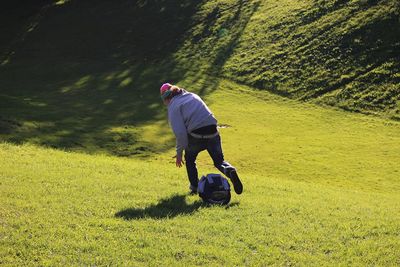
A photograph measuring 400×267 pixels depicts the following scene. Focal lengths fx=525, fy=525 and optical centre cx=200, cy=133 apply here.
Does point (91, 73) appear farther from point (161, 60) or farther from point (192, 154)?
point (192, 154)

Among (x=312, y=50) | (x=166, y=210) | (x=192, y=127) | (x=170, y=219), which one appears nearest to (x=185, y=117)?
(x=192, y=127)

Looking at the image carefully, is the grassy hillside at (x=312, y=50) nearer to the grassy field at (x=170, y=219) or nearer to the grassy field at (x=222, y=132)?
the grassy field at (x=222, y=132)

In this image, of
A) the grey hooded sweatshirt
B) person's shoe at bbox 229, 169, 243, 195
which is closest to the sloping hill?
the grey hooded sweatshirt

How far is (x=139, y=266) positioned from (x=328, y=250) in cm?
277

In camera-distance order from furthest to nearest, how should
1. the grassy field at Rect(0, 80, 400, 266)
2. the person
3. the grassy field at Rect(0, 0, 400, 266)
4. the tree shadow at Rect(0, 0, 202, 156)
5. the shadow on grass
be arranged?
1. the tree shadow at Rect(0, 0, 202, 156)
2. the person
3. the shadow on grass
4. the grassy field at Rect(0, 0, 400, 266)
5. the grassy field at Rect(0, 80, 400, 266)

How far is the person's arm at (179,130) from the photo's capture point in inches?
387

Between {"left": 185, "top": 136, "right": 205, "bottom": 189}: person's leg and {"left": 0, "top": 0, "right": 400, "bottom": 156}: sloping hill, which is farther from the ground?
{"left": 185, "top": 136, "right": 205, "bottom": 189}: person's leg

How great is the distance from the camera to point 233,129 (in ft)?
80.8

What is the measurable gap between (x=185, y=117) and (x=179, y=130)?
0.31m

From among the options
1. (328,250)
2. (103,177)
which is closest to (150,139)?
(103,177)

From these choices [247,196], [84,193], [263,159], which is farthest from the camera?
[263,159]

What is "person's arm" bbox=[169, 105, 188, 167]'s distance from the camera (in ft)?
32.2

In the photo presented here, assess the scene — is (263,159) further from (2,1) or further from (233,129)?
(2,1)

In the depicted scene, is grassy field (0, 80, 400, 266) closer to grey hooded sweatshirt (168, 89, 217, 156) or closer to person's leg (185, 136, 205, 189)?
person's leg (185, 136, 205, 189)
